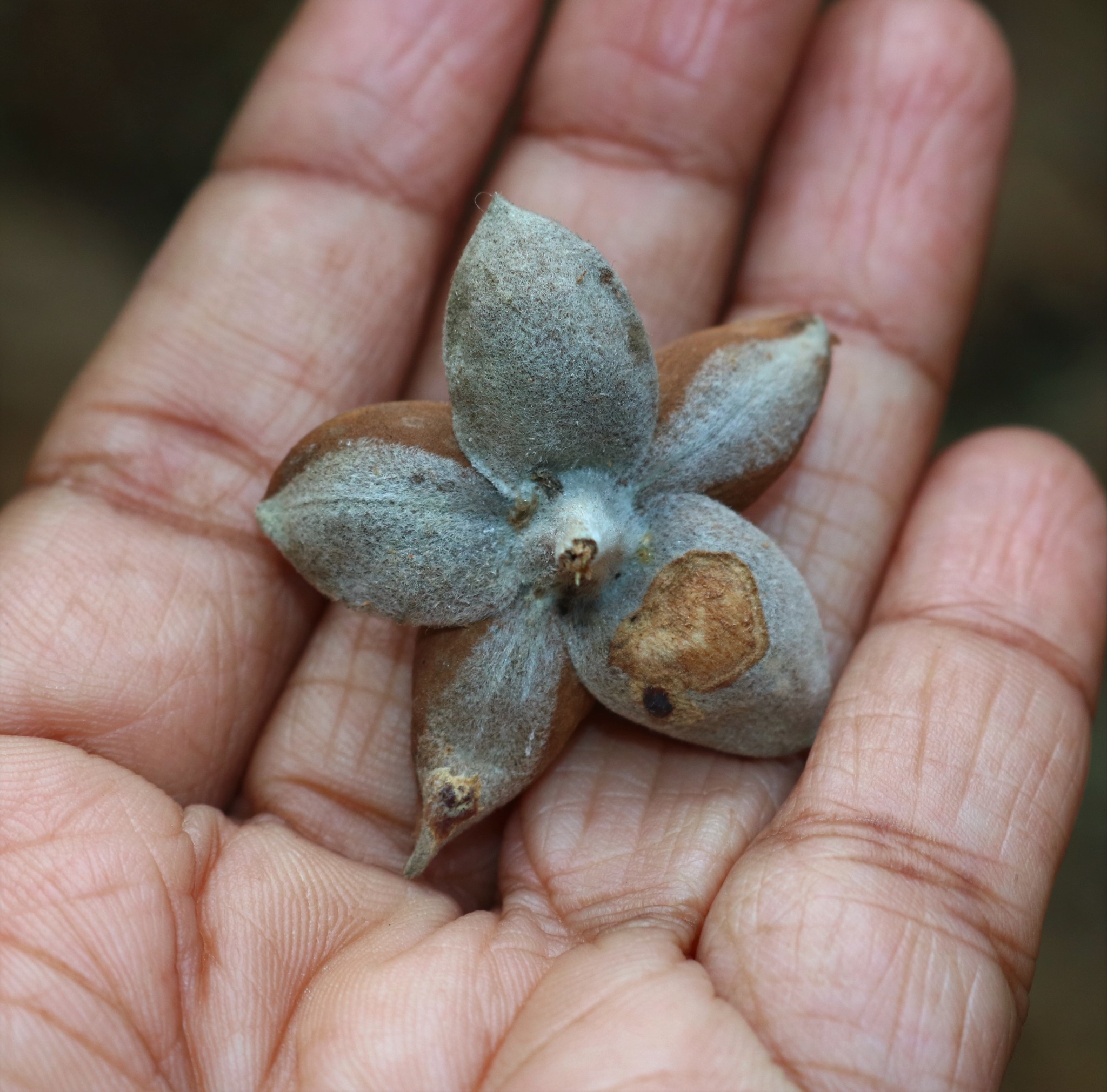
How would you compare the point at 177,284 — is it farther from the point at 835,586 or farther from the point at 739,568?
the point at 835,586

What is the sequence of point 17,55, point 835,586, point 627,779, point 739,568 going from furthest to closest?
point 17,55, point 835,586, point 627,779, point 739,568

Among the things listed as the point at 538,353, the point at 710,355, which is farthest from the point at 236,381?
the point at 710,355

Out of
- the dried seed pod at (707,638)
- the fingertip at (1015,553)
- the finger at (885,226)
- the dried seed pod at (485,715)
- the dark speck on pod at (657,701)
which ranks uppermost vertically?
the finger at (885,226)

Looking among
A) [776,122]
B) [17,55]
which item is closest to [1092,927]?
[776,122]

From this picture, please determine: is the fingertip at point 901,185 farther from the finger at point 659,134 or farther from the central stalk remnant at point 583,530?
the central stalk remnant at point 583,530

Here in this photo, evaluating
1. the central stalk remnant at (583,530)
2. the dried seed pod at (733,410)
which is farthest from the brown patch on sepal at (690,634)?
the dried seed pod at (733,410)
